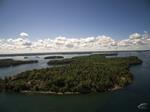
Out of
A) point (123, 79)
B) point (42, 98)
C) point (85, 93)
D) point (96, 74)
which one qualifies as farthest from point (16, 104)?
point (123, 79)

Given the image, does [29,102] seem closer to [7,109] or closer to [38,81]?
[7,109]

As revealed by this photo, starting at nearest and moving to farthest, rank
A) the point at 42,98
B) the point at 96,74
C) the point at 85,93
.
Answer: the point at 42,98, the point at 85,93, the point at 96,74

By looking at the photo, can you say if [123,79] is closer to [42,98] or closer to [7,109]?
[42,98]

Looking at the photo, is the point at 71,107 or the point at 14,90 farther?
the point at 14,90

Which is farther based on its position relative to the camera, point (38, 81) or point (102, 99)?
point (38, 81)

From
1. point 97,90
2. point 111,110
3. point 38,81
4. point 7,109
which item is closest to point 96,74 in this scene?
point 97,90

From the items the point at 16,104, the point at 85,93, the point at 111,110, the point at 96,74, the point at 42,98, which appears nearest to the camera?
the point at 111,110

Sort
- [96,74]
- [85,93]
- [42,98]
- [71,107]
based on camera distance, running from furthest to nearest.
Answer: [96,74] → [85,93] → [42,98] → [71,107]

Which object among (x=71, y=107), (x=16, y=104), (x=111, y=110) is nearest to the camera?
(x=111, y=110)

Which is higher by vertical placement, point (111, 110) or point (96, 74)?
point (96, 74)
